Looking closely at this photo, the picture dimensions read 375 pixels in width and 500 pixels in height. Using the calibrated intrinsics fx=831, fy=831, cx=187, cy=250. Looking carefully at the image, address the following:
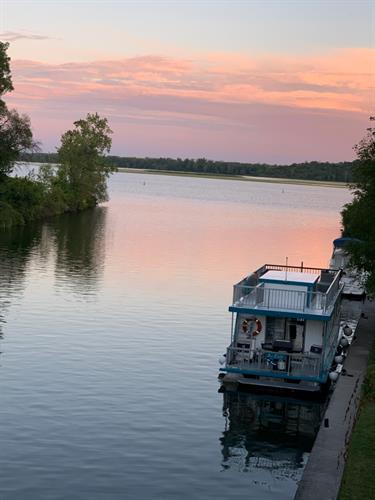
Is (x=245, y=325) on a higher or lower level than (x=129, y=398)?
higher

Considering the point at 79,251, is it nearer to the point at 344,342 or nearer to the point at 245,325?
the point at 344,342

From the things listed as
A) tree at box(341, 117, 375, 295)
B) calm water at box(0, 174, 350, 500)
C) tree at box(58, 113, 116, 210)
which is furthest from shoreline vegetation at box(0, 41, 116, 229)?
tree at box(341, 117, 375, 295)

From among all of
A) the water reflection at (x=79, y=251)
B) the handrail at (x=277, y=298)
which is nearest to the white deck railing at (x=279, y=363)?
the handrail at (x=277, y=298)

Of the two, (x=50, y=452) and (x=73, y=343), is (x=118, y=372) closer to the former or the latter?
(x=73, y=343)

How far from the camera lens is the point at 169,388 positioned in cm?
3544

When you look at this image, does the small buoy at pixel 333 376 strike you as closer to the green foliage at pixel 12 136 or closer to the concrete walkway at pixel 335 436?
the concrete walkway at pixel 335 436

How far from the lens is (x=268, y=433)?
31078 mm

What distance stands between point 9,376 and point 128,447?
946cm

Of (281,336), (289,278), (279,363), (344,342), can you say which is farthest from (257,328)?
(344,342)

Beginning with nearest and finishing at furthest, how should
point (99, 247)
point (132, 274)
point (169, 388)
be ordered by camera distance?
point (169, 388) → point (132, 274) → point (99, 247)

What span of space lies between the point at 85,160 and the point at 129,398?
121353 mm

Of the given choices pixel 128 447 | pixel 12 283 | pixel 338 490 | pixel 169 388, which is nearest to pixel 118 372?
pixel 169 388

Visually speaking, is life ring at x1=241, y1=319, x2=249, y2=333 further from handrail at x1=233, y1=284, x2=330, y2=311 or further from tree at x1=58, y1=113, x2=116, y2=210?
tree at x1=58, y1=113, x2=116, y2=210

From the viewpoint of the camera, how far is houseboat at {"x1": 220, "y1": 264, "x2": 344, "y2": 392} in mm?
36125
